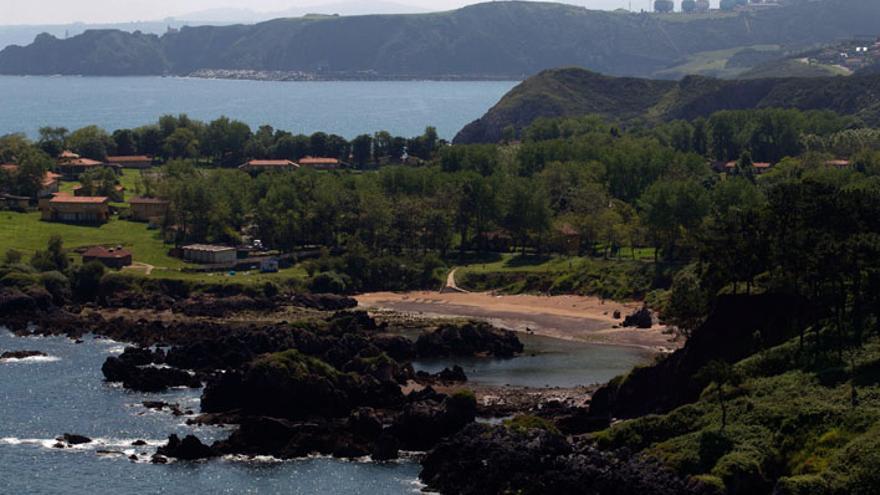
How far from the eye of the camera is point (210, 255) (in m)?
132

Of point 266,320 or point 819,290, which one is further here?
point 266,320

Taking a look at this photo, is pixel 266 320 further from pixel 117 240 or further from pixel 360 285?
pixel 117 240

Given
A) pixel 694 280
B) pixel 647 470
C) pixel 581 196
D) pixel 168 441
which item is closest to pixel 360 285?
pixel 581 196

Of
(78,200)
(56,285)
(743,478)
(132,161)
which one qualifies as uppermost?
(78,200)

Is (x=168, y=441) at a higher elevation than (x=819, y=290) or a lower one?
lower

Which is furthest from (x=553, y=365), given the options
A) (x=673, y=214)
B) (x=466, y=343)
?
(x=673, y=214)

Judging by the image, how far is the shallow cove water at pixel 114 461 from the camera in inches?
2869

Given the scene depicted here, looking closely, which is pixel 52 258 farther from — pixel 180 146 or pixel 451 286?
pixel 180 146

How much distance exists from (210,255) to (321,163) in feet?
185

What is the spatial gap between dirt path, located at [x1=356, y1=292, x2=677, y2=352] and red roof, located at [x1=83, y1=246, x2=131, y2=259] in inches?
827

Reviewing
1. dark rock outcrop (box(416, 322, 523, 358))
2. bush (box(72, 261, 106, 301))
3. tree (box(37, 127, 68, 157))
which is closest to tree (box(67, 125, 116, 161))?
tree (box(37, 127, 68, 157))

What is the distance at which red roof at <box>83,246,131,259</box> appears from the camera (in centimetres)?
12938

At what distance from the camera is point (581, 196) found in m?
141

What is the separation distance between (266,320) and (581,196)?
1503 inches
